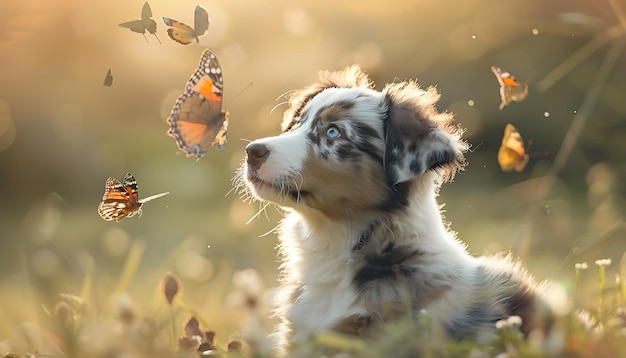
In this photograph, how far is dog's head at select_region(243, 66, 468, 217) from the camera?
383 centimetres

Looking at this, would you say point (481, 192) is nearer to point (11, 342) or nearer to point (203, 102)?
point (203, 102)

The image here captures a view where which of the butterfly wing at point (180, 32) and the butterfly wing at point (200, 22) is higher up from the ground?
the butterfly wing at point (200, 22)

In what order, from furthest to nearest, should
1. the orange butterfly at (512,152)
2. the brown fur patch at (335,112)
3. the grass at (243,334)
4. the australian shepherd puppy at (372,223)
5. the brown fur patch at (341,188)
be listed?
1. the orange butterfly at (512,152)
2. the brown fur patch at (335,112)
3. the brown fur patch at (341,188)
4. the australian shepherd puppy at (372,223)
5. the grass at (243,334)

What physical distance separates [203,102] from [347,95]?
2.40 feet

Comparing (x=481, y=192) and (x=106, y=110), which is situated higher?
(x=481, y=192)

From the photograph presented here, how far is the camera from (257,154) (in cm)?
381

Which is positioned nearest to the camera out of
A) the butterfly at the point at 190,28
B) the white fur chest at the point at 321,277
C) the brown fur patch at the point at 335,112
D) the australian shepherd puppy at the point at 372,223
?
the australian shepherd puppy at the point at 372,223

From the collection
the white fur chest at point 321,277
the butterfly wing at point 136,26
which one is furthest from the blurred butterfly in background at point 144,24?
the white fur chest at point 321,277

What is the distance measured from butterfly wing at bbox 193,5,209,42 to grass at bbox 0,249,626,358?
1.11 metres

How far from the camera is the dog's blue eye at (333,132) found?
159 inches

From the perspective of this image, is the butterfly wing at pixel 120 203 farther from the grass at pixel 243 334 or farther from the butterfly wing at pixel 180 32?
the butterfly wing at pixel 180 32

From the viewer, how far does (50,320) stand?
Answer: 2838 mm

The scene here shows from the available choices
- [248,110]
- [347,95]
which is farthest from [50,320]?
[248,110]

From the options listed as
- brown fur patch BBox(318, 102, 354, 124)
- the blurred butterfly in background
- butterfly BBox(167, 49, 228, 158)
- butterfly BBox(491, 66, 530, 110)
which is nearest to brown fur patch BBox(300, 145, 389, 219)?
brown fur patch BBox(318, 102, 354, 124)
